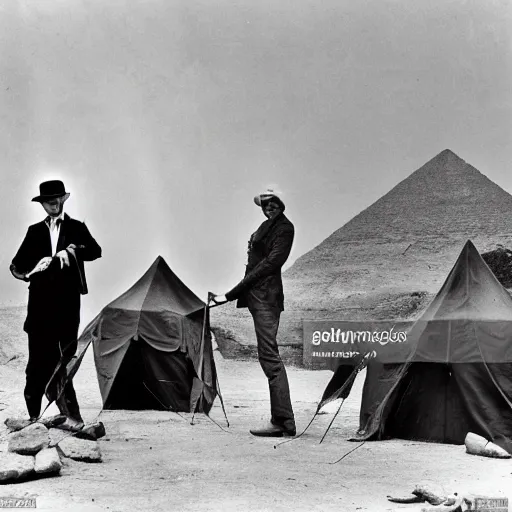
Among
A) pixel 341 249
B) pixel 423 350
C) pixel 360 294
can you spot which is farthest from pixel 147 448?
pixel 341 249

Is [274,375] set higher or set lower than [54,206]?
lower

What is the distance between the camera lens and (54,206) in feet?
17.9

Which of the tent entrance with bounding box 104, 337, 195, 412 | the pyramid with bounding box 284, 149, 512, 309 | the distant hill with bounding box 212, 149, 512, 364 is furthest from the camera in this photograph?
the pyramid with bounding box 284, 149, 512, 309

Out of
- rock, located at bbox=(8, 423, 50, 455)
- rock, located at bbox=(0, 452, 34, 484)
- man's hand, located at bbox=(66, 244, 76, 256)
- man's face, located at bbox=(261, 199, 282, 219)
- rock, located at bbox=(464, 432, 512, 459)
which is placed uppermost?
man's face, located at bbox=(261, 199, 282, 219)

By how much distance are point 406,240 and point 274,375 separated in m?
68.5

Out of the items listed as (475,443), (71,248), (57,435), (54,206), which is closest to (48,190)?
(54,206)

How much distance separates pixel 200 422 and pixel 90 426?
157 cm

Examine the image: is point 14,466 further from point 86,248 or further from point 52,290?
point 86,248

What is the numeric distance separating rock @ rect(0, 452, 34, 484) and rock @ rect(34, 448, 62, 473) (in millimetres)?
36

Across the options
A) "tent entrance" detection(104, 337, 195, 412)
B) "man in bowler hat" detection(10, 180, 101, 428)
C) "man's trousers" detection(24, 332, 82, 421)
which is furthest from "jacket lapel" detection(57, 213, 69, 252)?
"tent entrance" detection(104, 337, 195, 412)

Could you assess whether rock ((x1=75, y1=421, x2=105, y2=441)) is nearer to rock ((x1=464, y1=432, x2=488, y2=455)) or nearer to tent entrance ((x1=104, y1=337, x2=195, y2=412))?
tent entrance ((x1=104, y1=337, x2=195, y2=412))

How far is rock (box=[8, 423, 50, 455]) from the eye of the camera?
4.18 meters

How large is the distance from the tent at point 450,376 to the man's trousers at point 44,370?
5.89 feet

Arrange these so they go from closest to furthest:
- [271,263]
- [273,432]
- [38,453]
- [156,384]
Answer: [38,453]
[273,432]
[271,263]
[156,384]
